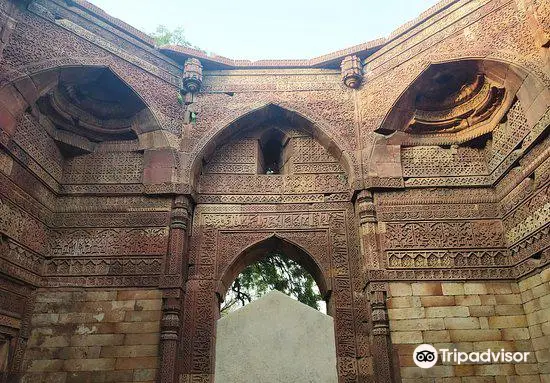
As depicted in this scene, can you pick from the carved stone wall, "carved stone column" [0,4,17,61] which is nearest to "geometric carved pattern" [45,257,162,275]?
the carved stone wall

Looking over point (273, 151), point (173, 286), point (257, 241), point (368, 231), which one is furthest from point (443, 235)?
point (173, 286)

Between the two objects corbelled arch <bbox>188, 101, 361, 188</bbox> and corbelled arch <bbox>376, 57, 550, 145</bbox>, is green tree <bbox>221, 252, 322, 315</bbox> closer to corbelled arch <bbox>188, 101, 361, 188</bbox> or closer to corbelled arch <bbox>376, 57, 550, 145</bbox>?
corbelled arch <bbox>188, 101, 361, 188</bbox>

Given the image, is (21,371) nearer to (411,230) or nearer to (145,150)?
(145,150)

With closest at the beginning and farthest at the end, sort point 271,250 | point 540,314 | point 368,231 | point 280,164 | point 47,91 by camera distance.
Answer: point 540,314 → point 47,91 → point 368,231 → point 271,250 → point 280,164

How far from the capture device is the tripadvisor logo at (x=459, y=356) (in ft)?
19.0

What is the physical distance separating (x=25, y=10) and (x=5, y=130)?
1.86m

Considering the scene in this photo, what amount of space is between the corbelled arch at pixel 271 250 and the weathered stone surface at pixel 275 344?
353 centimetres

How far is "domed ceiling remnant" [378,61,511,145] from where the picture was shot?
7.01 metres

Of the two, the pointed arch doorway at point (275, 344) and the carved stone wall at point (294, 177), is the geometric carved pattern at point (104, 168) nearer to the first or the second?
the carved stone wall at point (294, 177)

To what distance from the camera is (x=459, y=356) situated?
5863mm

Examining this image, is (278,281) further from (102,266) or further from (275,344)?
(275,344)

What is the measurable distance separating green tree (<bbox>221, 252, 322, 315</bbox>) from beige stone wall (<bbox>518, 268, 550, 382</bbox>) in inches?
254

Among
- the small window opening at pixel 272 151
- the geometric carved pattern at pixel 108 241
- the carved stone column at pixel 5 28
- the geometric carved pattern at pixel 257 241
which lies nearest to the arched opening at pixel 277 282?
the small window opening at pixel 272 151

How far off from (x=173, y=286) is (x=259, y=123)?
11.2 feet
